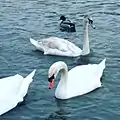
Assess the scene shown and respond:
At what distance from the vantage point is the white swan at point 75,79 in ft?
50.6

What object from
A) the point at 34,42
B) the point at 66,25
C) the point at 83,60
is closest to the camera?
the point at 83,60

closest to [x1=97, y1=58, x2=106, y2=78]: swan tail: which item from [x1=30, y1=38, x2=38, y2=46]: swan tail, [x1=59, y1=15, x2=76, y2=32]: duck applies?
[x1=30, y1=38, x2=38, y2=46]: swan tail

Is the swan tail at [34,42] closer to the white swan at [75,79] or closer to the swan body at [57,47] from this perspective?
the swan body at [57,47]

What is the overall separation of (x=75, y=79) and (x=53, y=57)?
3213mm

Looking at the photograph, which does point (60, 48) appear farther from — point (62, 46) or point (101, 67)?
point (101, 67)

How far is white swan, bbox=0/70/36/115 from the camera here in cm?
1480

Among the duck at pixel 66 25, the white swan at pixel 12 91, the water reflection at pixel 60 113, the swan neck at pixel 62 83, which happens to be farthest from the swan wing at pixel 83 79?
the duck at pixel 66 25

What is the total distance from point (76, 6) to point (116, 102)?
10.4m

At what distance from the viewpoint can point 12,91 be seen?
15.2 m

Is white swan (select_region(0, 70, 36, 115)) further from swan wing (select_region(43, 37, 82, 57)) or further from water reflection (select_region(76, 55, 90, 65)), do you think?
swan wing (select_region(43, 37, 82, 57))

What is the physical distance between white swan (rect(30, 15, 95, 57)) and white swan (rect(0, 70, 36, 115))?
3600 mm

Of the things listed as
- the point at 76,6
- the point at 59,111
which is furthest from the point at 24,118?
the point at 76,6

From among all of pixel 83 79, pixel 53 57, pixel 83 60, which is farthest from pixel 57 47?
pixel 83 79

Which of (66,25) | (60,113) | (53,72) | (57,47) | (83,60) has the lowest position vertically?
(60,113)
